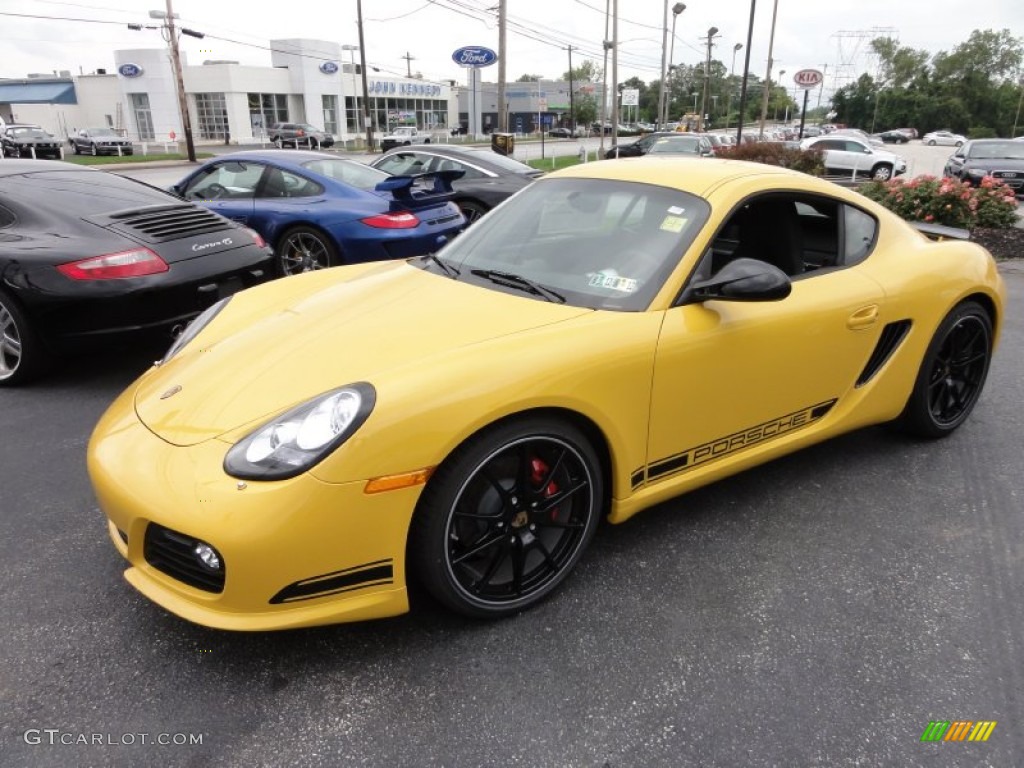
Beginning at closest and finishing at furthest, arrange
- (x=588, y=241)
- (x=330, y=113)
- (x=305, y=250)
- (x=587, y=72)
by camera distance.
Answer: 1. (x=588, y=241)
2. (x=305, y=250)
3. (x=330, y=113)
4. (x=587, y=72)

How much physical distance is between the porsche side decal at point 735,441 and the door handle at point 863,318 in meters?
0.32

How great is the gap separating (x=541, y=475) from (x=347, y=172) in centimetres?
576

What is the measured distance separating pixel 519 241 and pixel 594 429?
40.1 inches

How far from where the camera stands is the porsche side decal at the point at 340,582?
1.95 meters

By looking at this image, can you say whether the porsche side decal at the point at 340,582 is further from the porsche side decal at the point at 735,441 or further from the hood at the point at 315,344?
the porsche side decal at the point at 735,441

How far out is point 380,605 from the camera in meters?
2.07

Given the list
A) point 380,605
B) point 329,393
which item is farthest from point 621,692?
point 329,393

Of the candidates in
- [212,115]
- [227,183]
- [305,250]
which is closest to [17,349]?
[305,250]

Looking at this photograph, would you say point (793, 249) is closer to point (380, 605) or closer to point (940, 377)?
point (940, 377)

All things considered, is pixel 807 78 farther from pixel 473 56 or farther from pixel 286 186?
pixel 286 186

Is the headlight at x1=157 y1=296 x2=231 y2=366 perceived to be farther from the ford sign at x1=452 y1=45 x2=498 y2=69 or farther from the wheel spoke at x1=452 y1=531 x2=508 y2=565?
the ford sign at x1=452 y1=45 x2=498 y2=69

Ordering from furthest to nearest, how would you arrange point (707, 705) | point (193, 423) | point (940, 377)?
1. point (940, 377)
2. point (193, 423)
3. point (707, 705)

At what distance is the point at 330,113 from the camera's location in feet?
200

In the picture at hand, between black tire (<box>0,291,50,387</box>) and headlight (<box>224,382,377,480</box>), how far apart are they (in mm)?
3122
